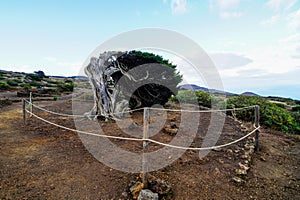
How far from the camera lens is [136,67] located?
7074mm

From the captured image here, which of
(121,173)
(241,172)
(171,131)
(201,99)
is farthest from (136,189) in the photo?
(201,99)

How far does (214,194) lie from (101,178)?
1.65 m

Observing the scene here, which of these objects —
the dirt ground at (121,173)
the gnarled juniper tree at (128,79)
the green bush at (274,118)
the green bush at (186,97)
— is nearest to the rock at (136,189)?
the dirt ground at (121,173)

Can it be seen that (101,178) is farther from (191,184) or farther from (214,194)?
(214,194)

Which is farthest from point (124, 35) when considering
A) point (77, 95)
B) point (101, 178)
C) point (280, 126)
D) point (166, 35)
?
point (77, 95)

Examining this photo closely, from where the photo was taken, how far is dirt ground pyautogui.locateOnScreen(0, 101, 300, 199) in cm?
240

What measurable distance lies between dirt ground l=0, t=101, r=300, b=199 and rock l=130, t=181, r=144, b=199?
0.09m

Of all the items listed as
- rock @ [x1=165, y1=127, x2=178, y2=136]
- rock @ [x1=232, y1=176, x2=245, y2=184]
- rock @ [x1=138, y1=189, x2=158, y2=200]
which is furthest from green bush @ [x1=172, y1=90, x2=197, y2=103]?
rock @ [x1=138, y1=189, x2=158, y2=200]

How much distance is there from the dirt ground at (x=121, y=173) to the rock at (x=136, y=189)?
0.09 metres

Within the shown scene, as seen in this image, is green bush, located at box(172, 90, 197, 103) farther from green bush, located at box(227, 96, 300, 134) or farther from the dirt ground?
the dirt ground

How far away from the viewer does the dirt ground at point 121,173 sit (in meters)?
2.40

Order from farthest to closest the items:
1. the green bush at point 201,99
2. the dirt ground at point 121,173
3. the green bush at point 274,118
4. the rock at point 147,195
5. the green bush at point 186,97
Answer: the green bush at point 186,97
the green bush at point 201,99
the green bush at point 274,118
the dirt ground at point 121,173
the rock at point 147,195

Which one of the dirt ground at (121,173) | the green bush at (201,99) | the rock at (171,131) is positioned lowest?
the dirt ground at (121,173)

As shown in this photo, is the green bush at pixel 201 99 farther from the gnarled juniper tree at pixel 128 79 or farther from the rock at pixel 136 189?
Result: the rock at pixel 136 189
